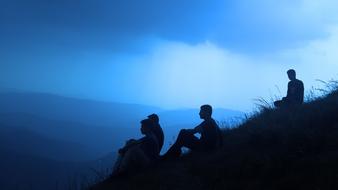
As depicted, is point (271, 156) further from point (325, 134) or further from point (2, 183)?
point (2, 183)

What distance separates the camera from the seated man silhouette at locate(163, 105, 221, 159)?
48.7ft

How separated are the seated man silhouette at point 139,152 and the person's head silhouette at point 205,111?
1.47m

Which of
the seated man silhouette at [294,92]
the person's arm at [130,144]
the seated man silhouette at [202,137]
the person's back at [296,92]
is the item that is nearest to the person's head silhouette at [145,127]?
the person's arm at [130,144]

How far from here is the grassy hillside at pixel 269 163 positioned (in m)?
9.72

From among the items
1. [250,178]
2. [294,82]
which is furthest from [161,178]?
[294,82]

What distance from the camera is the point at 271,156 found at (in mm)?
11359

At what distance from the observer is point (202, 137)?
15227 millimetres

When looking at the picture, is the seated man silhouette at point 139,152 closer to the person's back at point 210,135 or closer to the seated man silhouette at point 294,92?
the person's back at point 210,135

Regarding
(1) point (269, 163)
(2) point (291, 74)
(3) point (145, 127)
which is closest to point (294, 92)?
(2) point (291, 74)

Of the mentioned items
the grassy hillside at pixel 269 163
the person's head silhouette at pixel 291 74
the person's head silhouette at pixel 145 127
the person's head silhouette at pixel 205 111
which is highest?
the person's head silhouette at pixel 291 74

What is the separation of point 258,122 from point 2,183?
377 feet

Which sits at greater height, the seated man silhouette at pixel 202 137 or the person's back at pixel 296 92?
the person's back at pixel 296 92

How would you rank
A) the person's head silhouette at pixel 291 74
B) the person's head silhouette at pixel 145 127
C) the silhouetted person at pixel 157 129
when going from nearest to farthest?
the person's head silhouette at pixel 145 127
the silhouetted person at pixel 157 129
the person's head silhouette at pixel 291 74

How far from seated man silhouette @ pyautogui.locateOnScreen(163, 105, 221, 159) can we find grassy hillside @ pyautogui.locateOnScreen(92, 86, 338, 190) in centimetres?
36
